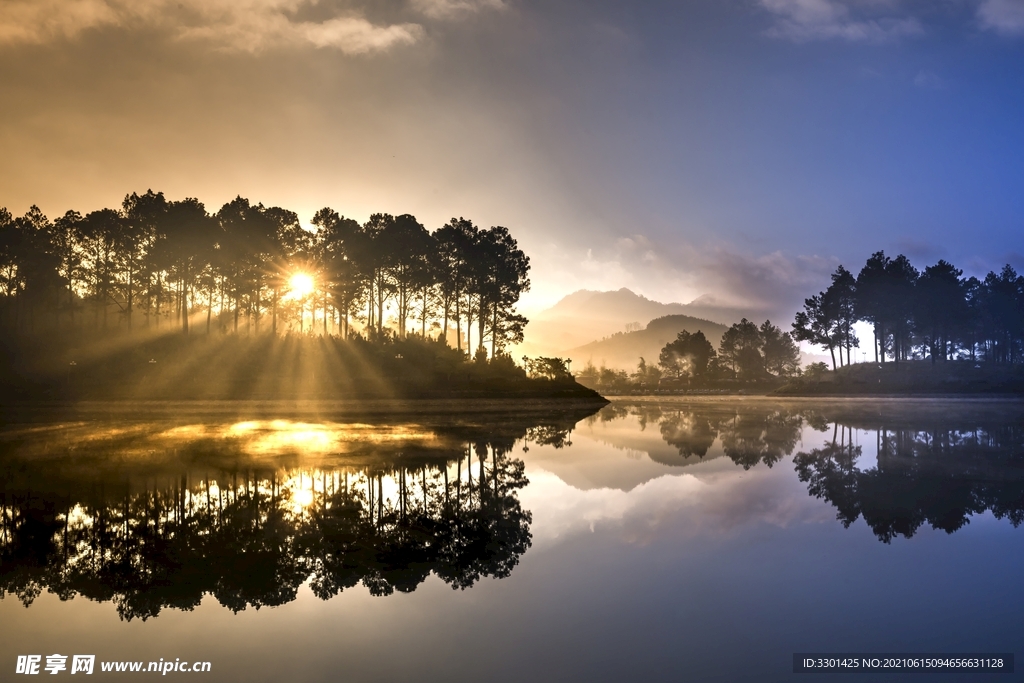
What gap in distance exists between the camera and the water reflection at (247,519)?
30.2 feet

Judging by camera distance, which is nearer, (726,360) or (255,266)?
(255,266)

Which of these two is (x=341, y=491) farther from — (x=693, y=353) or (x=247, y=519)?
(x=693, y=353)

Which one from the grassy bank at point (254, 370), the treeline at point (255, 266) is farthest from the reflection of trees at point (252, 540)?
the treeline at point (255, 266)

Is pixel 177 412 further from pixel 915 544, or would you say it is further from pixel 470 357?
pixel 915 544

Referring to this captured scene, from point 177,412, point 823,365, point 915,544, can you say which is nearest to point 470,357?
point 177,412

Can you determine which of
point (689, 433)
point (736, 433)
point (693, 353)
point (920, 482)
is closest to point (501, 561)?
point (920, 482)

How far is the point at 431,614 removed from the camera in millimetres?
7973

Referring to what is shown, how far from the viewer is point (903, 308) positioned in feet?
305

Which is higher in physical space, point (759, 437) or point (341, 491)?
point (341, 491)

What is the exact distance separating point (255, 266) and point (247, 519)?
5756cm

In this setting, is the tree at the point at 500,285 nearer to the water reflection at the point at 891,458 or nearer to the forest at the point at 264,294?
the forest at the point at 264,294

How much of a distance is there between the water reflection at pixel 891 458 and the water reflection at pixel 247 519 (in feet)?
29.5

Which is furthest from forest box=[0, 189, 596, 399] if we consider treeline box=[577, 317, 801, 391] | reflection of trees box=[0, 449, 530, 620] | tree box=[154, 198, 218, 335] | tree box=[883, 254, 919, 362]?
tree box=[883, 254, 919, 362]

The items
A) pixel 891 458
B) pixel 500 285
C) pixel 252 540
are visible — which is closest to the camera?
pixel 252 540
